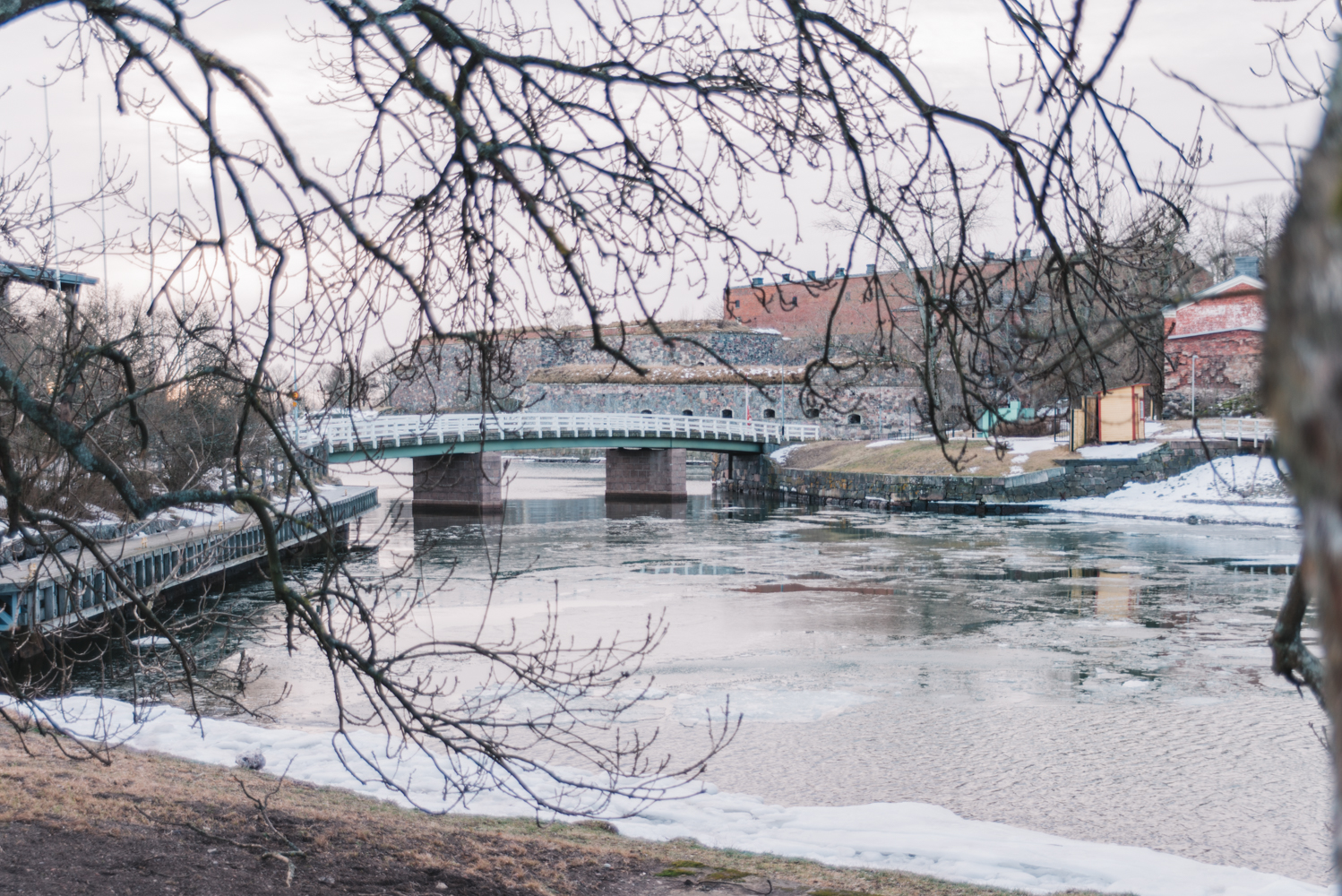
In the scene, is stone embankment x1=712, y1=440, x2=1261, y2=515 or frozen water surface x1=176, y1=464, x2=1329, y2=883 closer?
frozen water surface x1=176, y1=464, x2=1329, y2=883

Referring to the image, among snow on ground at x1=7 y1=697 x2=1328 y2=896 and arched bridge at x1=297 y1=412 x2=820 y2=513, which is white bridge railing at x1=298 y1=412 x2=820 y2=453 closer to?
arched bridge at x1=297 y1=412 x2=820 y2=513

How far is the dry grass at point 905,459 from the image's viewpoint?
135 ft

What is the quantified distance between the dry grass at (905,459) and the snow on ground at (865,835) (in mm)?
27290

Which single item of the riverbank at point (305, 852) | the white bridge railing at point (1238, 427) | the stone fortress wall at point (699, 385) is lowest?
the riverbank at point (305, 852)

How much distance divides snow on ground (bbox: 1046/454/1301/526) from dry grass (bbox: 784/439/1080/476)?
265cm

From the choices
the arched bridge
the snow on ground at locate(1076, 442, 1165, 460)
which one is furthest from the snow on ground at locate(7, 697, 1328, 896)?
the snow on ground at locate(1076, 442, 1165, 460)

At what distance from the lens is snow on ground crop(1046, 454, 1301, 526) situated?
33.1m

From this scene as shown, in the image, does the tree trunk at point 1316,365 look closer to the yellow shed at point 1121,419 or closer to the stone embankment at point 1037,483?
the stone embankment at point 1037,483

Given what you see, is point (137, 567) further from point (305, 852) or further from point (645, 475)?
point (645, 475)

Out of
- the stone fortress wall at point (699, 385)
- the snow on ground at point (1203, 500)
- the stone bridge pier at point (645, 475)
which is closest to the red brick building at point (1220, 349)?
the snow on ground at point (1203, 500)

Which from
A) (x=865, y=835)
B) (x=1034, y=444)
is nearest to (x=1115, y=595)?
(x=865, y=835)

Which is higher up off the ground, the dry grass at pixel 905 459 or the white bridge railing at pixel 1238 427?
the white bridge railing at pixel 1238 427

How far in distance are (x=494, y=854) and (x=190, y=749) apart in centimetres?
473

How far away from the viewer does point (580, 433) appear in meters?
47.6
